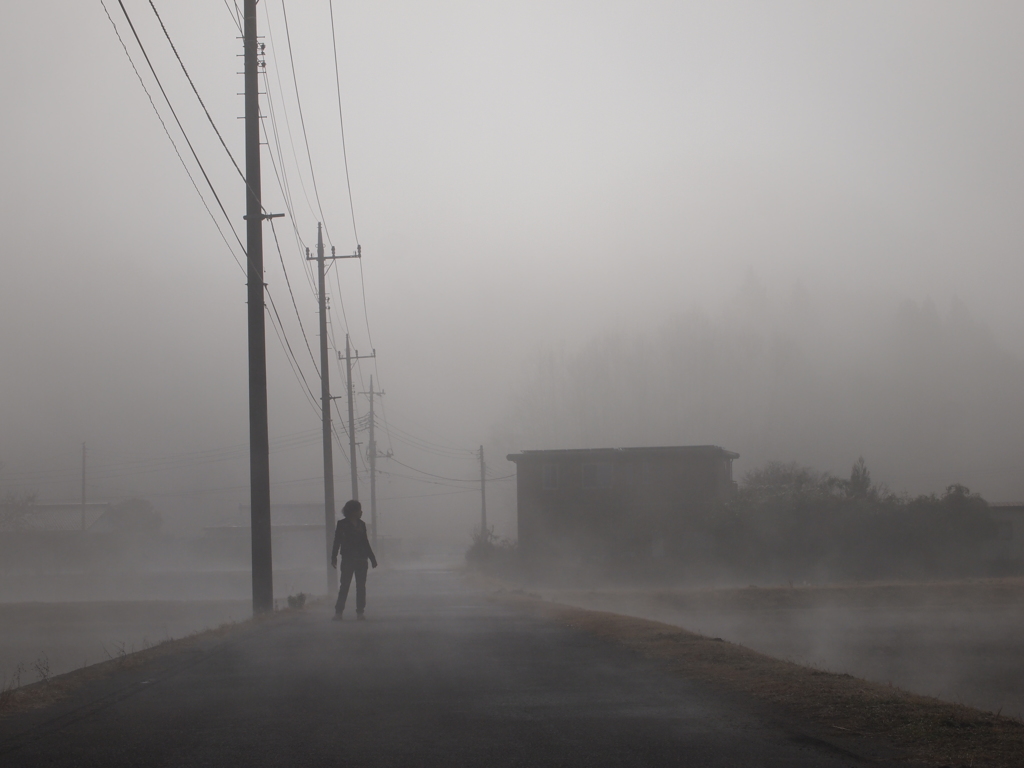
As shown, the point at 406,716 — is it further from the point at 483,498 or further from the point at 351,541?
the point at 483,498

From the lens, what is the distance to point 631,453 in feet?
169

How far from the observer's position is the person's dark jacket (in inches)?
624

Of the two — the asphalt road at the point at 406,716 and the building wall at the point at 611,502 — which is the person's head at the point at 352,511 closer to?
the asphalt road at the point at 406,716

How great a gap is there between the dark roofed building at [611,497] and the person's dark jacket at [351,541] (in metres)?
35.4

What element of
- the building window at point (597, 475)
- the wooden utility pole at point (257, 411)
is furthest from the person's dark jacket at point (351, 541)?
the building window at point (597, 475)

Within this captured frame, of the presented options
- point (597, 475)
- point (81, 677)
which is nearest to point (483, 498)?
point (597, 475)

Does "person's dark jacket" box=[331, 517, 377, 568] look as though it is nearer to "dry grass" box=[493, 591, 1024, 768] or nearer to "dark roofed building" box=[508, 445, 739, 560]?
"dry grass" box=[493, 591, 1024, 768]

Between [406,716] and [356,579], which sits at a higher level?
[406,716]

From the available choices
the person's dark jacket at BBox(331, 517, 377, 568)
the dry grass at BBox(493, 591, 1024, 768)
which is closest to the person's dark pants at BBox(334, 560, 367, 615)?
the person's dark jacket at BBox(331, 517, 377, 568)

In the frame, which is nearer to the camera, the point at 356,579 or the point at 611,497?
the point at 356,579

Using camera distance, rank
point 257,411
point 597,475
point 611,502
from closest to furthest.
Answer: point 257,411 → point 611,502 → point 597,475

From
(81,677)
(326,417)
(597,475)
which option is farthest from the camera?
(597,475)

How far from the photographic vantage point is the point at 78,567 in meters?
65.1

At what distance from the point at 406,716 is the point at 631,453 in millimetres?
45222
